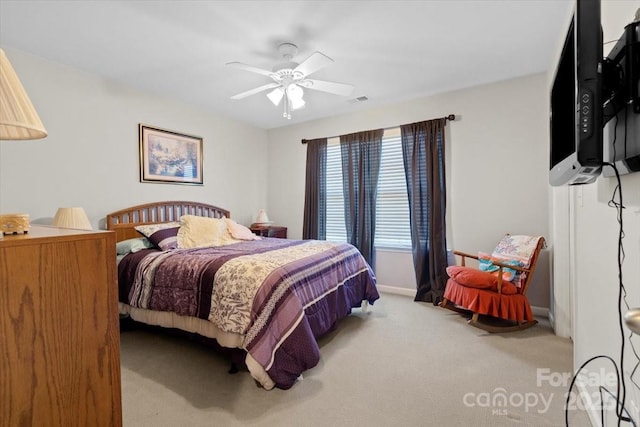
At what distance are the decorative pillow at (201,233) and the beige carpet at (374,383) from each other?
91 cm

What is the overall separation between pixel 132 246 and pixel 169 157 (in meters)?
1.32

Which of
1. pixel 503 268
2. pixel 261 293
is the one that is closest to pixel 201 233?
pixel 261 293

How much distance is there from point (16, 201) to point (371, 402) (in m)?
3.22

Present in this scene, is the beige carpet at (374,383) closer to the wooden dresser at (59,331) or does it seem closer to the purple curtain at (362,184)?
the wooden dresser at (59,331)

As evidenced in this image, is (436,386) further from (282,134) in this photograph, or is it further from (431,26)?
(282,134)

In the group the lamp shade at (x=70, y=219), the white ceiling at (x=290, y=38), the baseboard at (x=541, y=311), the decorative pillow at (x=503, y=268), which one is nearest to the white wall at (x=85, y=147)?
the white ceiling at (x=290, y=38)

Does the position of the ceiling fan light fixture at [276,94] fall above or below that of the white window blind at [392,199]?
above

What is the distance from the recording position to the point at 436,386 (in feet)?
6.24

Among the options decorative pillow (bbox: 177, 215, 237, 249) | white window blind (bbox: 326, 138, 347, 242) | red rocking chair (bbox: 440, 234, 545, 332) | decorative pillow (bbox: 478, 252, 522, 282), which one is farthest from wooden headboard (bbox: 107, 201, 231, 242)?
decorative pillow (bbox: 478, 252, 522, 282)

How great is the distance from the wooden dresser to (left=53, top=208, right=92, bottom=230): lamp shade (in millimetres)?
2012

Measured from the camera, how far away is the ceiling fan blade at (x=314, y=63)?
2150 millimetres

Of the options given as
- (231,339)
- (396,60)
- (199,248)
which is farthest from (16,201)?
(396,60)

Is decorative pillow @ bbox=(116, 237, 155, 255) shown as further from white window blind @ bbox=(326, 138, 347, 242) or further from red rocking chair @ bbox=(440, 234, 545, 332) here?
red rocking chair @ bbox=(440, 234, 545, 332)

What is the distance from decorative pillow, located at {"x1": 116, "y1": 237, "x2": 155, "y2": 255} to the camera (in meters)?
2.80
